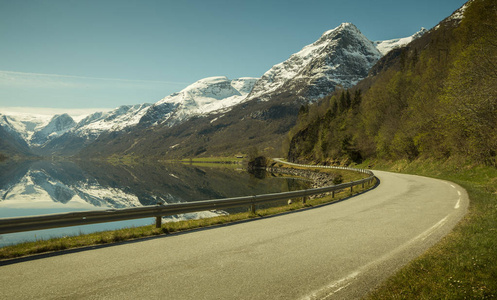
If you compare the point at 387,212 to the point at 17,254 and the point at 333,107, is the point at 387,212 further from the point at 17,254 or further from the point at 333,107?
the point at 333,107

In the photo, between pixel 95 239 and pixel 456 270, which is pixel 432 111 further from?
pixel 95 239

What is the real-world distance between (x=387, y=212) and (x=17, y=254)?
13018mm

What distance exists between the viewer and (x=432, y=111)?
1407 inches

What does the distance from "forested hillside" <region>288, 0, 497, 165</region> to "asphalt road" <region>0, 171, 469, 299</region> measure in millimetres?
8781

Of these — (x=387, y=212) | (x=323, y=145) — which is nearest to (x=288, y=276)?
(x=387, y=212)

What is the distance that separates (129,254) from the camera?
6699 mm

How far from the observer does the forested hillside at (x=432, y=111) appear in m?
14.2

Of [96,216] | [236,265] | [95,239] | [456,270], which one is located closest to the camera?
[456,270]

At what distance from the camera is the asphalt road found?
15.4 feet

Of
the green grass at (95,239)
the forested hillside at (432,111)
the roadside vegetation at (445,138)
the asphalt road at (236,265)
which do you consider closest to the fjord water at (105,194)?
the green grass at (95,239)

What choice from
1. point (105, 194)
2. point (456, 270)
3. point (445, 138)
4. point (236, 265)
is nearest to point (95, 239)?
point (236, 265)

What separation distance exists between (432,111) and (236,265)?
39.2m

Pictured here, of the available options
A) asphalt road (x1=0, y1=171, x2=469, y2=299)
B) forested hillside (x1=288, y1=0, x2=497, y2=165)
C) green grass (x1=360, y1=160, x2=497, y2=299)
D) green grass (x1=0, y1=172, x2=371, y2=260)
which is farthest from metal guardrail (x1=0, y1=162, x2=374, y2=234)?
forested hillside (x1=288, y1=0, x2=497, y2=165)

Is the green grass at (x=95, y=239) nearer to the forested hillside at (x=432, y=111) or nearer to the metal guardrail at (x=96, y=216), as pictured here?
the metal guardrail at (x=96, y=216)
